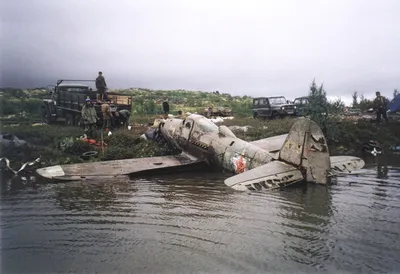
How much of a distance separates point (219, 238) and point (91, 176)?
6361mm

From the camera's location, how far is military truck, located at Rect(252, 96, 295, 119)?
2527 cm

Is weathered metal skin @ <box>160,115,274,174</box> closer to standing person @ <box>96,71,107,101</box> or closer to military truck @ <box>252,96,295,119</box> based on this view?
standing person @ <box>96,71,107,101</box>

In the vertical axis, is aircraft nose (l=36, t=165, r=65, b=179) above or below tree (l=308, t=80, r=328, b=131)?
below

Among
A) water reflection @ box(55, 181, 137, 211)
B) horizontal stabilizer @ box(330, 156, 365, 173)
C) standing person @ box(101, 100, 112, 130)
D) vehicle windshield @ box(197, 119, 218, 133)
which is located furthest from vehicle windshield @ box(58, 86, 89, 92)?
horizontal stabilizer @ box(330, 156, 365, 173)

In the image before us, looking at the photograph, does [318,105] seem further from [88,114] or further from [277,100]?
[88,114]

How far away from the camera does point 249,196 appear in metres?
7.92

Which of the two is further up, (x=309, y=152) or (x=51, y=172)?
(x=309, y=152)

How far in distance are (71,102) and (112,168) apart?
8.66 metres

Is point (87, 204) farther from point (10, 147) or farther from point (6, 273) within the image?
point (10, 147)

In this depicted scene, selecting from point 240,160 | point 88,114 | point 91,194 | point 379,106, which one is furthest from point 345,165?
point 379,106

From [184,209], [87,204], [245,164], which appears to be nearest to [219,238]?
[184,209]

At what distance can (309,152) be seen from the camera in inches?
347

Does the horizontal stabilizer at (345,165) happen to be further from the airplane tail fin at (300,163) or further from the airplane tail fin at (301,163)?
the airplane tail fin at (301,163)

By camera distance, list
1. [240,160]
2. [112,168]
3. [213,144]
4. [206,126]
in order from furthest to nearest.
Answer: [206,126], [213,144], [112,168], [240,160]
